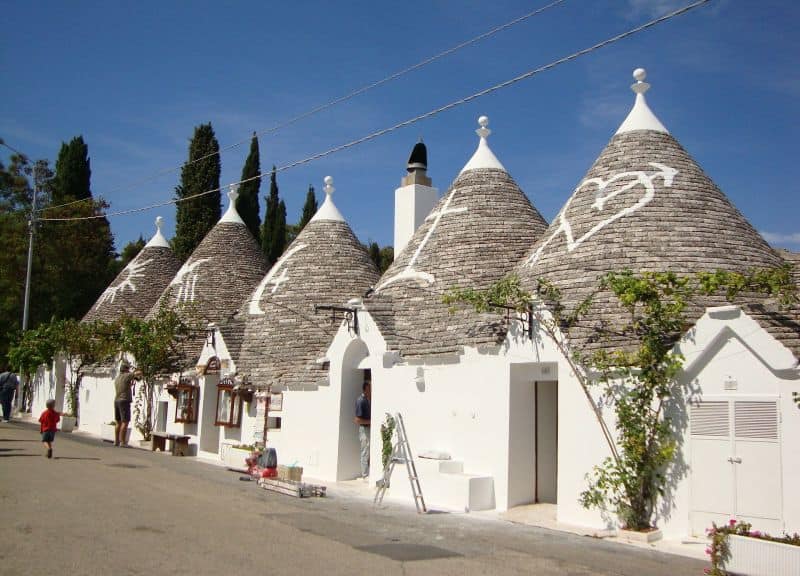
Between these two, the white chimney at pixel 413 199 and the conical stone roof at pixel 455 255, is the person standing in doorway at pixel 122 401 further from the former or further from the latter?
the white chimney at pixel 413 199

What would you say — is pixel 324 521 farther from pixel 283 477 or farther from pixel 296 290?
pixel 296 290

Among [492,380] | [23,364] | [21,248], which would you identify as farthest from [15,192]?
[492,380]

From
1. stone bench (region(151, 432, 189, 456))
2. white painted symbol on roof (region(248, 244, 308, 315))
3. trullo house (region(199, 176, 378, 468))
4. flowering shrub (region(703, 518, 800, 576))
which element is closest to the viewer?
flowering shrub (region(703, 518, 800, 576))

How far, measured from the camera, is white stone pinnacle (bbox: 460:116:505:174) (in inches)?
747

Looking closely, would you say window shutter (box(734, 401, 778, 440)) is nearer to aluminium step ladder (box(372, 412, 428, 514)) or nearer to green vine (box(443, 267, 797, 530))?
green vine (box(443, 267, 797, 530))

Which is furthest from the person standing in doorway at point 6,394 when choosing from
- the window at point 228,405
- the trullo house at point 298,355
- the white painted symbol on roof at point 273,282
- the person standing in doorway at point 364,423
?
the person standing in doorway at point 364,423

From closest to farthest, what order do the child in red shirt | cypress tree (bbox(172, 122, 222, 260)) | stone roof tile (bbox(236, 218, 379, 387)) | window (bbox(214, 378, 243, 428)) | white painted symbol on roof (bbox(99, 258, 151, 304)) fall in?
the child in red shirt, stone roof tile (bbox(236, 218, 379, 387)), window (bbox(214, 378, 243, 428)), white painted symbol on roof (bbox(99, 258, 151, 304)), cypress tree (bbox(172, 122, 222, 260))

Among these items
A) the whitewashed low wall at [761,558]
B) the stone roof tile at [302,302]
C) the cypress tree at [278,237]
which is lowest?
the whitewashed low wall at [761,558]

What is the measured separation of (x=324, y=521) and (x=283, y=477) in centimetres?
449

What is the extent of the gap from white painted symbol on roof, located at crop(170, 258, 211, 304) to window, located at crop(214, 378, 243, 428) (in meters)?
5.67

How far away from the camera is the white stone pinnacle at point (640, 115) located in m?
15.1

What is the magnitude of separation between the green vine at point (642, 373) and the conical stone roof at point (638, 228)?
1.15 ft

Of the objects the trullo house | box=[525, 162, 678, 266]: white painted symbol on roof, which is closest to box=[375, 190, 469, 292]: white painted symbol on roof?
the trullo house

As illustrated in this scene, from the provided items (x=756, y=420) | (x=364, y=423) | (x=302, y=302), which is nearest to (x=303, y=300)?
(x=302, y=302)
